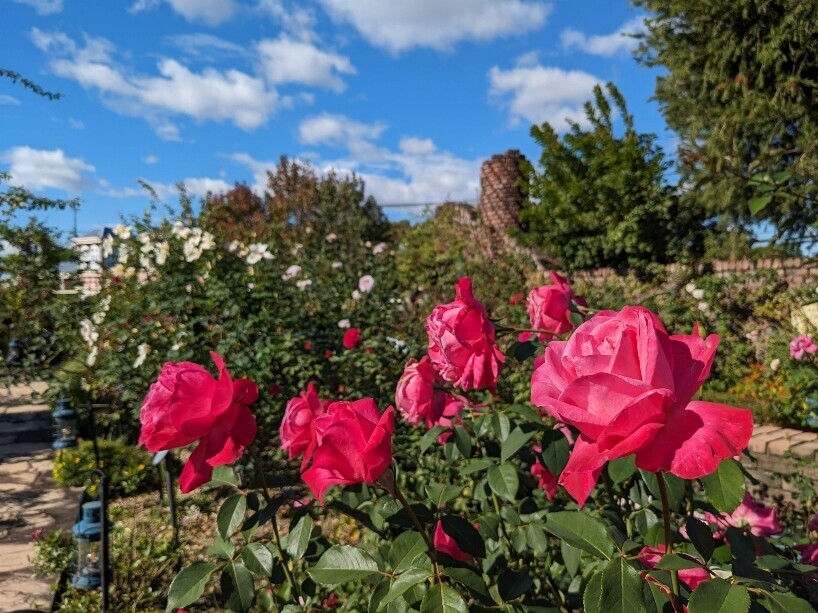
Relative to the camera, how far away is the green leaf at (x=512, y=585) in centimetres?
81

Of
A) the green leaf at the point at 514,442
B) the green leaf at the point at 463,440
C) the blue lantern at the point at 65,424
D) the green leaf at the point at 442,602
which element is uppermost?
the green leaf at the point at 514,442

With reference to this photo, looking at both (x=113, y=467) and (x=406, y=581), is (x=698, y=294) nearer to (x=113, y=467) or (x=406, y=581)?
(x=113, y=467)

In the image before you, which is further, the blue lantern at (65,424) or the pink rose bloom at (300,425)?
the blue lantern at (65,424)

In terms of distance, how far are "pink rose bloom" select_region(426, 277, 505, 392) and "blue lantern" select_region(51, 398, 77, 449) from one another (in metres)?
4.09

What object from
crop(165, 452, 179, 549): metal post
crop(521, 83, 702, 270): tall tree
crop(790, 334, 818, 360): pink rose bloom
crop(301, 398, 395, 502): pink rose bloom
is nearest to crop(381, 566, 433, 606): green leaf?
crop(301, 398, 395, 502): pink rose bloom

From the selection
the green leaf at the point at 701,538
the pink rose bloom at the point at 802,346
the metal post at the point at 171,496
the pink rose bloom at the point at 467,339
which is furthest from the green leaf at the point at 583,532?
the pink rose bloom at the point at 802,346

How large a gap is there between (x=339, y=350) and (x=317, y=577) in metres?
2.93

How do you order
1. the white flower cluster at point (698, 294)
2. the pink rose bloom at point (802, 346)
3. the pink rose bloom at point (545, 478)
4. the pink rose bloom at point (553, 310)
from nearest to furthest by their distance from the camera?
1. the pink rose bloom at point (553, 310)
2. the pink rose bloom at point (545, 478)
3. the pink rose bloom at point (802, 346)
4. the white flower cluster at point (698, 294)

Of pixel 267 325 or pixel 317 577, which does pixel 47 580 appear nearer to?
pixel 267 325

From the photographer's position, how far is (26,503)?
3.75 m

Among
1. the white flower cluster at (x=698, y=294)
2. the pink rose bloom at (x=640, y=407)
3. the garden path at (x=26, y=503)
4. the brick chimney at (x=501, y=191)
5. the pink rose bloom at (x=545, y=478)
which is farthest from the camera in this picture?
the brick chimney at (x=501, y=191)

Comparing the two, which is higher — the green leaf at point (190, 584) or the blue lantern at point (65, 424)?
the green leaf at point (190, 584)

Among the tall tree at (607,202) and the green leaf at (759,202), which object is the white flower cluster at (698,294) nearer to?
the tall tree at (607,202)

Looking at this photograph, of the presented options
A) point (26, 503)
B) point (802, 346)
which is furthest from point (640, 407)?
point (26, 503)
